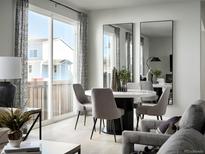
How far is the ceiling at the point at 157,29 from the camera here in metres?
6.54

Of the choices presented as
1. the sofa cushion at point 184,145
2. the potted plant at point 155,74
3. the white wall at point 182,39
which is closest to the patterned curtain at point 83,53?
the white wall at point 182,39

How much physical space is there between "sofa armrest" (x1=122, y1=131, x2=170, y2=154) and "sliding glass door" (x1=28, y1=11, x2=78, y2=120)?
3599 mm

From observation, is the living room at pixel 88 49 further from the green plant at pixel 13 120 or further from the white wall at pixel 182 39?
the green plant at pixel 13 120

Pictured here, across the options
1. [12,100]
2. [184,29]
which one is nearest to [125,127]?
[12,100]

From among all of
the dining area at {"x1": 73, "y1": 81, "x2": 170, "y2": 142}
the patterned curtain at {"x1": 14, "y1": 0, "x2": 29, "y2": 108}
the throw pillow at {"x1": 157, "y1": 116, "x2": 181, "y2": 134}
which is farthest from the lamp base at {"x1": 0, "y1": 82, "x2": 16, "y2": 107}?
the throw pillow at {"x1": 157, "y1": 116, "x2": 181, "y2": 134}

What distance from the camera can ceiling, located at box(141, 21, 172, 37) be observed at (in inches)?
258

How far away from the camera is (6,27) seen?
15.4ft

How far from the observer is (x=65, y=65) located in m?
6.69

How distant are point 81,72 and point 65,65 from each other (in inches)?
21.1

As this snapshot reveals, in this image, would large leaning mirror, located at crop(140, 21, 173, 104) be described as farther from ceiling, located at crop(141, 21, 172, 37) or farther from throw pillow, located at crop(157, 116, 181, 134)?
throw pillow, located at crop(157, 116, 181, 134)

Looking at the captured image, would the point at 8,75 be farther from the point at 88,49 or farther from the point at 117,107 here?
the point at 88,49

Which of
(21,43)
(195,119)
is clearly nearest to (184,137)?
(195,119)

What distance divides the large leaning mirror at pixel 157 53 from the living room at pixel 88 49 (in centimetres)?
3

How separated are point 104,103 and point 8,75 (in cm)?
156
